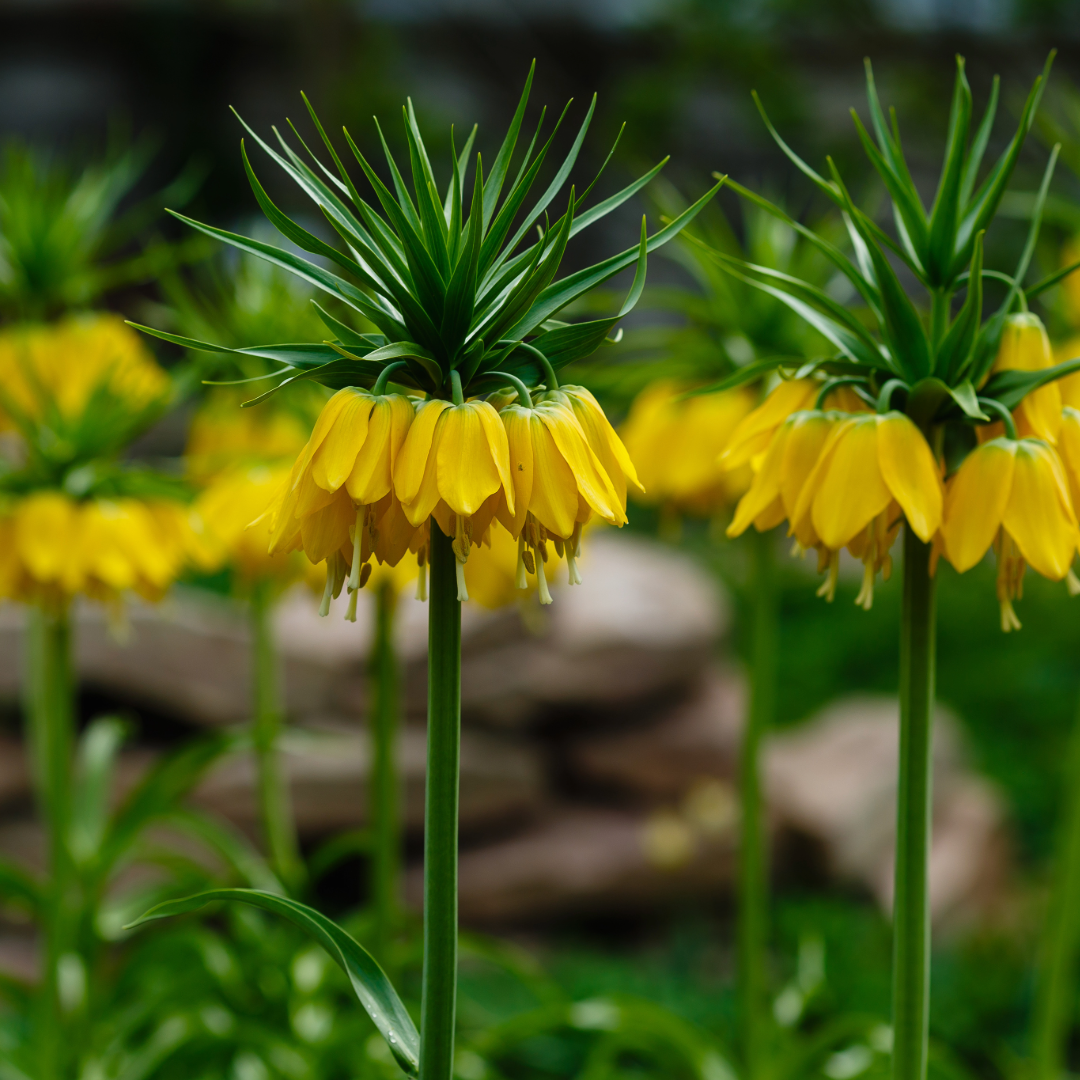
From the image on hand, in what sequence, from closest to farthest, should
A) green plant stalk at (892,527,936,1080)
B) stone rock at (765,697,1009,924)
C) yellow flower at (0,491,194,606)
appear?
1. green plant stalk at (892,527,936,1080)
2. yellow flower at (0,491,194,606)
3. stone rock at (765,697,1009,924)

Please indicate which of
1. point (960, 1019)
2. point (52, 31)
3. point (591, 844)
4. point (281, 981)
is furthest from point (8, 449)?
point (52, 31)

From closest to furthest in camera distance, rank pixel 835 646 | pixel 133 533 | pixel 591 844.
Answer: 1. pixel 133 533
2. pixel 591 844
3. pixel 835 646

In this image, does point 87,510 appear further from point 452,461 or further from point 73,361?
point 452,461

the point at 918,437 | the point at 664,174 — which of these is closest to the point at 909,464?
the point at 918,437

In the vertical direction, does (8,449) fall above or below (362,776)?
above

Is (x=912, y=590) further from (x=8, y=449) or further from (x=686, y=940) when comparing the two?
(x=8, y=449)

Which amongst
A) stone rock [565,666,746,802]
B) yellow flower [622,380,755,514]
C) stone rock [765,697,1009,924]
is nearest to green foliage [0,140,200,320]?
yellow flower [622,380,755,514]

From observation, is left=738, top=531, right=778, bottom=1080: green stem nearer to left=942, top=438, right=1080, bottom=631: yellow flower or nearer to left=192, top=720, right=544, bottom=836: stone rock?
left=942, top=438, right=1080, bottom=631: yellow flower

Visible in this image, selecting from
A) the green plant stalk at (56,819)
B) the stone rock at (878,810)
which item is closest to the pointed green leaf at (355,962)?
the green plant stalk at (56,819)

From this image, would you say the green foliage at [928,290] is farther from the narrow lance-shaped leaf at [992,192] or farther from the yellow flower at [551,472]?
the yellow flower at [551,472]
